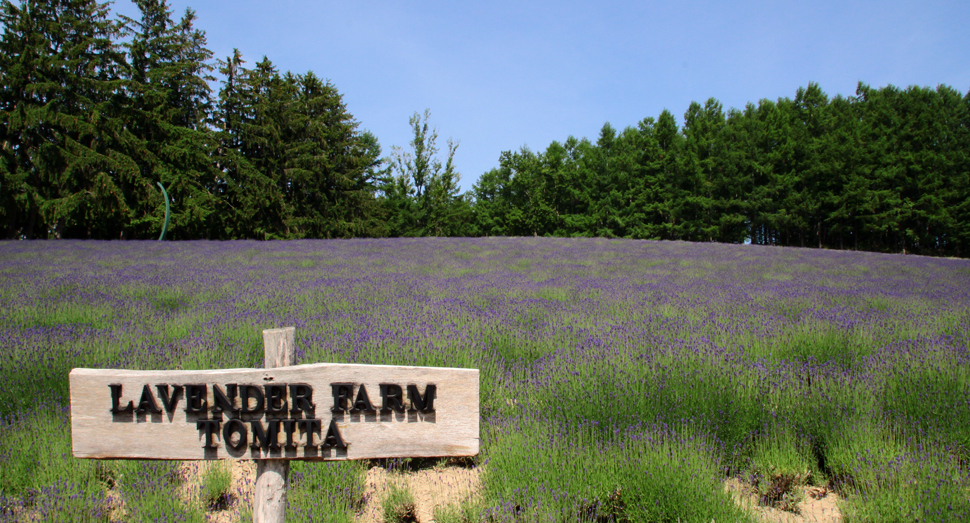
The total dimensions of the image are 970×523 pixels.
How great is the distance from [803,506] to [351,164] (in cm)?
3709

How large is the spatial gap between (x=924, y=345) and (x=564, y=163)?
141 ft

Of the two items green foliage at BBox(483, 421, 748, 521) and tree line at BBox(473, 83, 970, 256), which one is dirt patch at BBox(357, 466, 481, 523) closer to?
green foliage at BBox(483, 421, 748, 521)

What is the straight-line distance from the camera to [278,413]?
146cm

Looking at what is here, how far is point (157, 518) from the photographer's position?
172 centimetres

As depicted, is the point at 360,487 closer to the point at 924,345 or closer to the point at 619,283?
the point at 924,345

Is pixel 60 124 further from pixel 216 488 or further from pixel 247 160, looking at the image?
pixel 216 488

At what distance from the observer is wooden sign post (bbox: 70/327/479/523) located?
1.45m

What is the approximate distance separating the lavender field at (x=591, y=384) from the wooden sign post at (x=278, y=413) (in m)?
0.54

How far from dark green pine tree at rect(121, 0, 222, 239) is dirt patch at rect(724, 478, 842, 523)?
92.4 feet

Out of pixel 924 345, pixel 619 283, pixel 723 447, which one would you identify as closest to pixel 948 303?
pixel 924 345

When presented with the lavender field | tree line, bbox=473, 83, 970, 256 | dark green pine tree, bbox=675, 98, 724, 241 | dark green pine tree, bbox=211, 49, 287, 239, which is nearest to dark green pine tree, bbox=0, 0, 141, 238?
dark green pine tree, bbox=211, 49, 287, 239

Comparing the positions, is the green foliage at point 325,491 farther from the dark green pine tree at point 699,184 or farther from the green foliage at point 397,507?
the dark green pine tree at point 699,184

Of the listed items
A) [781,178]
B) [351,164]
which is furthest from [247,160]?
[781,178]

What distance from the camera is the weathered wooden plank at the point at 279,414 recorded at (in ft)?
4.74
